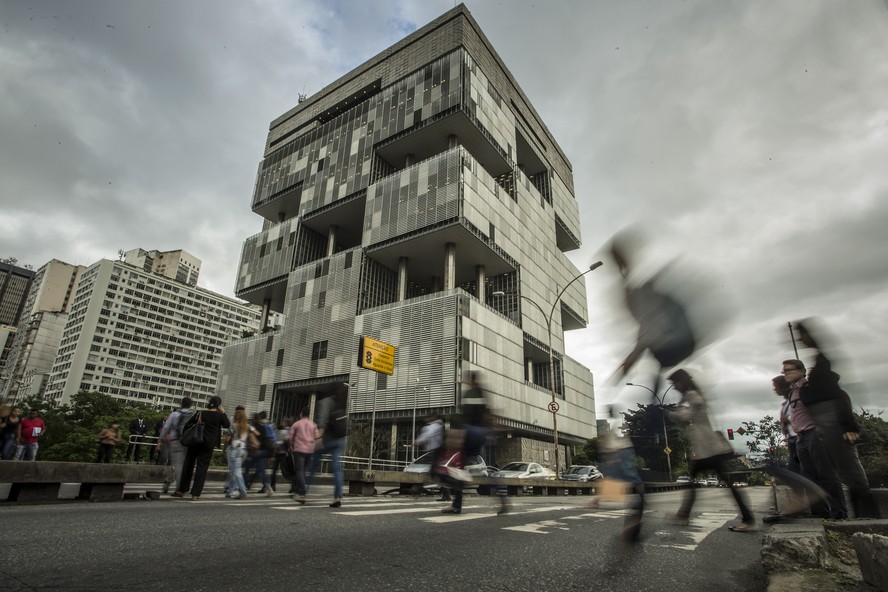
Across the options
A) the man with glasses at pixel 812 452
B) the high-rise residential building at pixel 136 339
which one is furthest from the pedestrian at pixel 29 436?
the high-rise residential building at pixel 136 339

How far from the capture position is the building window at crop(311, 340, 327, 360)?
145 ft

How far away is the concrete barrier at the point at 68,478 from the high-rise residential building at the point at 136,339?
318ft

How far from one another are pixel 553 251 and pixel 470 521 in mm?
53418

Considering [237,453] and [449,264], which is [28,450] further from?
[449,264]

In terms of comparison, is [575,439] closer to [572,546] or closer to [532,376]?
[532,376]

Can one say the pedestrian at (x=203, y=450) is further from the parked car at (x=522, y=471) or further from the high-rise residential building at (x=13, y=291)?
the high-rise residential building at (x=13, y=291)

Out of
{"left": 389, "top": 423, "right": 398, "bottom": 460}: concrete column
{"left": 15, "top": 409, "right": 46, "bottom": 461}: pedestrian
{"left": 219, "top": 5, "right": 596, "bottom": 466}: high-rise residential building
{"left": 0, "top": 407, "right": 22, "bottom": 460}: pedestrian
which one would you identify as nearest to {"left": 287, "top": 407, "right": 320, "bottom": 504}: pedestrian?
{"left": 0, "top": 407, "right": 22, "bottom": 460}: pedestrian

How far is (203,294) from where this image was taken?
12225 cm

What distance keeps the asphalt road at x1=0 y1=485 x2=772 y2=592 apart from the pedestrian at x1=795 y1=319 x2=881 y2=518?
3.83 ft

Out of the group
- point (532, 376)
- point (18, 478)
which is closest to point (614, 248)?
point (18, 478)

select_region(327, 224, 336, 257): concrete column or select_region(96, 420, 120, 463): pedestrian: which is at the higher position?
select_region(327, 224, 336, 257): concrete column

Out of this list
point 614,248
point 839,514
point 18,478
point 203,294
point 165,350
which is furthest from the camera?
point 203,294

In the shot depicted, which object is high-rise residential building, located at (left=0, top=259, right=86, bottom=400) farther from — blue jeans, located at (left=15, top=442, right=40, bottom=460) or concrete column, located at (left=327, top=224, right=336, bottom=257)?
blue jeans, located at (left=15, top=442, right=40, bottom=460)

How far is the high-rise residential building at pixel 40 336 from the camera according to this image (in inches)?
4476
